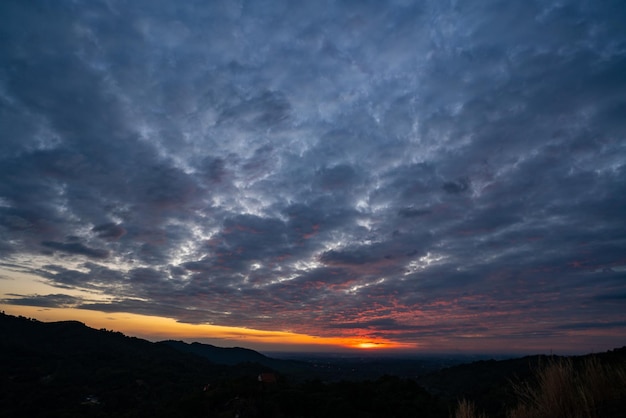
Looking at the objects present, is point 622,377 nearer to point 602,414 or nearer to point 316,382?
point 602,414

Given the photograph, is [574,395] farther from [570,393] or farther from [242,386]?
[242,386]

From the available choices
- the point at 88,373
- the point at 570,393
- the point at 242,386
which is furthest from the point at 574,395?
the point at 88,373

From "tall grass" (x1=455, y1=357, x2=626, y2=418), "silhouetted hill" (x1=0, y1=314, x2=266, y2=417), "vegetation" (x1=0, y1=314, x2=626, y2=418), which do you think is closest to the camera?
"tall grass" (x1=455, y1=357, x2=626, y2=418)

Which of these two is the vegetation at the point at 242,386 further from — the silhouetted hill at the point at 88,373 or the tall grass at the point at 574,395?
the silhouetted hill at the point at 88,373

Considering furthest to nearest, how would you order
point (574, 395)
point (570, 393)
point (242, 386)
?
point (242, 386) < point (574, 395) < point (570, 393)

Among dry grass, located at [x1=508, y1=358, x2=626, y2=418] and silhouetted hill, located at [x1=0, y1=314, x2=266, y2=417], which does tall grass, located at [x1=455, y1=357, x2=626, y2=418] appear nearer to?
dry grass, located at [x1=508, y1=358, x2=626, y2=418]

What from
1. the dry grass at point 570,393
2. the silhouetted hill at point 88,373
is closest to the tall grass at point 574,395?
the dry grass at point 570,393

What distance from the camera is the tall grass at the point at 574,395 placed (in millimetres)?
4598

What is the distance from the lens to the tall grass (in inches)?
181

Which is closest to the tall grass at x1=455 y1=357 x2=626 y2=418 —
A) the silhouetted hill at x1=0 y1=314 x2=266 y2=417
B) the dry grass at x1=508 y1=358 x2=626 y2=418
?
the dry grass at x1=508 y1=358 x2=626 y2=418

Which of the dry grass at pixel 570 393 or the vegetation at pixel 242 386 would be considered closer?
the dry grass at pixel 570 393

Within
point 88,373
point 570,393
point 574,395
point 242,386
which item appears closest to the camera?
point 570,393

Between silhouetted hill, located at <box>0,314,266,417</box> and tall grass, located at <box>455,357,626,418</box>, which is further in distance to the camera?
silhouetted hill, located at <box>0,314,266,417</box>

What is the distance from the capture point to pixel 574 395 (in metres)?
4.99
